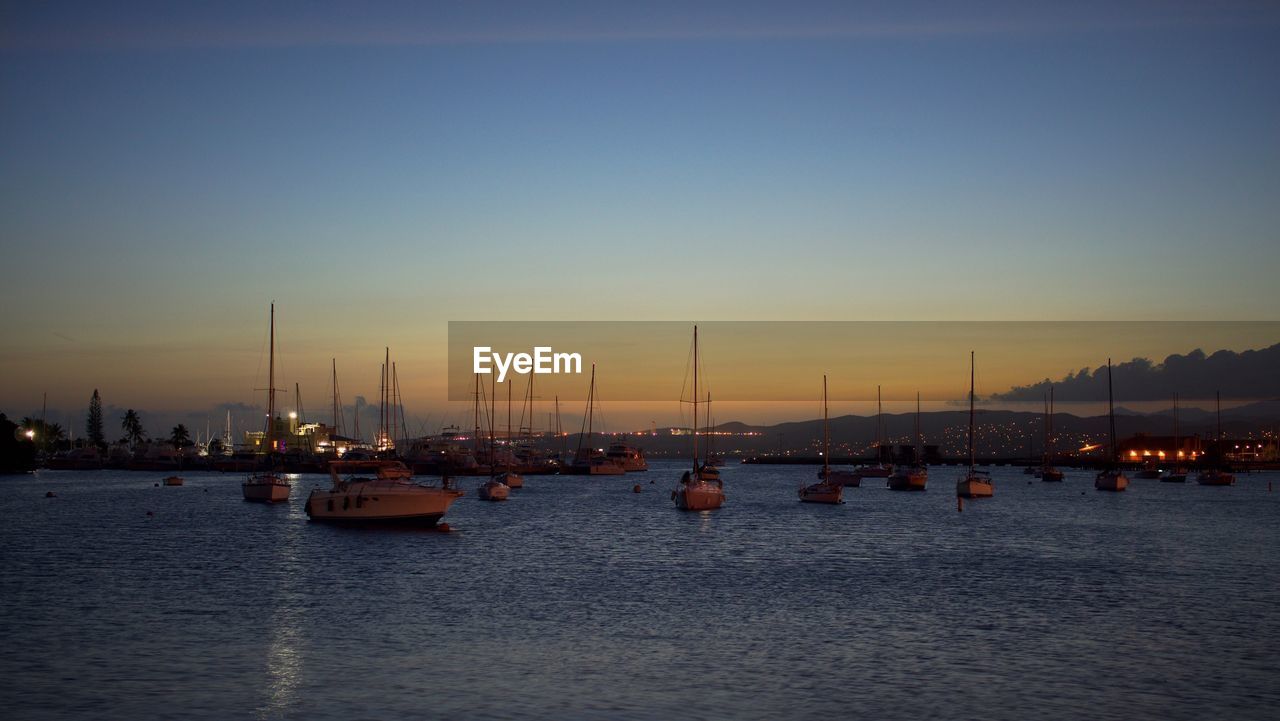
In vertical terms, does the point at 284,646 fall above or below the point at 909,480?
above

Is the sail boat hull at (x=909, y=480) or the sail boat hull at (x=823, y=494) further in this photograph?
the sail boat hull at (x=909, y=480)

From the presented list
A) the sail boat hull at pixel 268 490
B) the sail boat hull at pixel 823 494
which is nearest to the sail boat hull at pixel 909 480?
the sail boat hull at pixel 823 494

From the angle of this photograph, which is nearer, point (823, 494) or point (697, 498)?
point (697, 498)

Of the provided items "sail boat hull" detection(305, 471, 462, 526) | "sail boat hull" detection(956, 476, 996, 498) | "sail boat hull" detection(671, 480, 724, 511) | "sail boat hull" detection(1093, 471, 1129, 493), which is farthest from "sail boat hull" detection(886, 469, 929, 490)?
"sail boat hull" detection(305, 471, 462, 526)

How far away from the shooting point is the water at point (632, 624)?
21688 millimetres

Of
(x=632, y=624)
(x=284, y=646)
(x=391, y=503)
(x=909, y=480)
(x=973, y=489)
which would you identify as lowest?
(x=909, y=480)

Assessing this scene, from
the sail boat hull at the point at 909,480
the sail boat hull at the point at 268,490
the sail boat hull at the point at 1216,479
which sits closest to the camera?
the sail boat hull at the point at 268,490

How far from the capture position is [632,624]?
31047 millimetres

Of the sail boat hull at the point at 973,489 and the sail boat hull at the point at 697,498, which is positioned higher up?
the sail boat hull at the point at 697,498

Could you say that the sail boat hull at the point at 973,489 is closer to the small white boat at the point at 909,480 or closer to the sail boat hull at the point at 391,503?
the small white boat at the point at 909,480

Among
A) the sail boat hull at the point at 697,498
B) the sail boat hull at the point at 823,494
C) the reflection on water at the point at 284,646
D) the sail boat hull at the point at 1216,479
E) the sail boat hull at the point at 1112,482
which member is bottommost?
the sail boat hull at the point at 1216,479

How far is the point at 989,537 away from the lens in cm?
6372

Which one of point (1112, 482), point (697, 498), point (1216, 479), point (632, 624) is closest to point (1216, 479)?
point (1216, 479)

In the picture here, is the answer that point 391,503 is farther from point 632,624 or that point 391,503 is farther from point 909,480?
point 909,480
